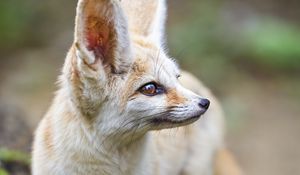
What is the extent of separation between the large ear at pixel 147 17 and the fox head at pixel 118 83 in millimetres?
490

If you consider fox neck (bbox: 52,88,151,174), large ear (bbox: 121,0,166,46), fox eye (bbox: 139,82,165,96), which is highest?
large ear (bbox: 121,0,166,46)

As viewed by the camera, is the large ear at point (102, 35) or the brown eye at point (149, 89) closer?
the large ear at point (102, 35)

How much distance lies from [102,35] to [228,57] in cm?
803

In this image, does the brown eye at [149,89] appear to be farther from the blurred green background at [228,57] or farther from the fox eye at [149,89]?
the blurred green background at [228,57]

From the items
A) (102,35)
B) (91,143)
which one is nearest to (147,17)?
(102,35)

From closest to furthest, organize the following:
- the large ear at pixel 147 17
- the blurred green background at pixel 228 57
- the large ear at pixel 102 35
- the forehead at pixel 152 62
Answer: the large ear at pixel 102 35, the forehead at pixel 152 62, the large ear at pixel 147 17, the blurred green background at pixel 228 57

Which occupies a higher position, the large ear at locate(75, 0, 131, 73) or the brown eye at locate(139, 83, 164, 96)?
the large ear at locate(75, 0, 131, 73)

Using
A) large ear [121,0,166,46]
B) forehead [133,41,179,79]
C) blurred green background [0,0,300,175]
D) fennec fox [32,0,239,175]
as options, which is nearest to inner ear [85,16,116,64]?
fennec fox [32,0,239,175]

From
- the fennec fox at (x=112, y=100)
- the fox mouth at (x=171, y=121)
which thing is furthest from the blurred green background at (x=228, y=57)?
the fox mouth at (x=171, y=121)

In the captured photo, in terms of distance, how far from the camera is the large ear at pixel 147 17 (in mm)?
5492

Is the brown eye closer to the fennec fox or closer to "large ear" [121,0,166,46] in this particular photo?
the fennec fox

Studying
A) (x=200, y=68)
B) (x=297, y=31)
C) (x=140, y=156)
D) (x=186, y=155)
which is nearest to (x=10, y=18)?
(x=200, y=68)

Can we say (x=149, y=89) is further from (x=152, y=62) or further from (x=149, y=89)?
(x=152, y=62)

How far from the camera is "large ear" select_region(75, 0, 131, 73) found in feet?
15.3
